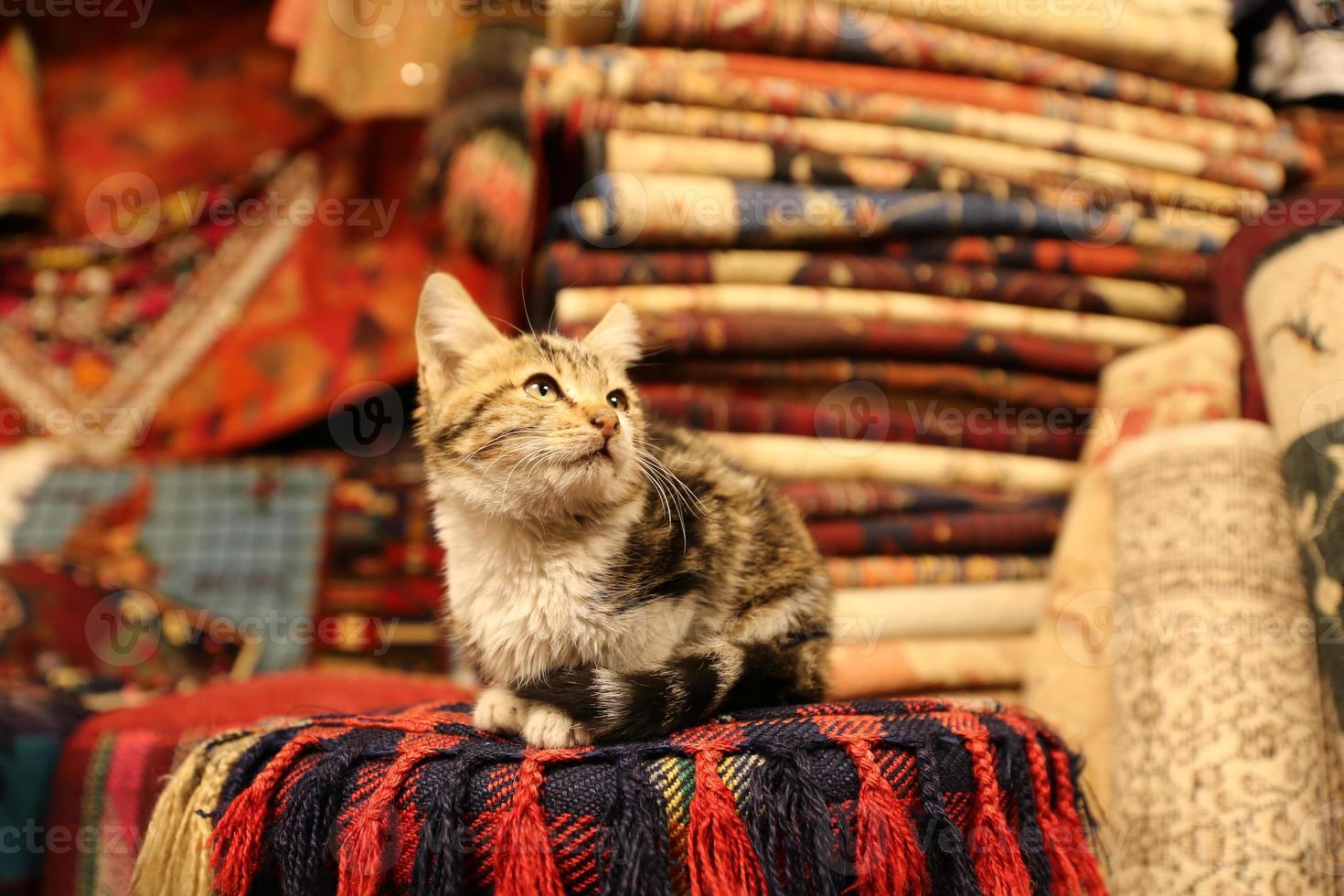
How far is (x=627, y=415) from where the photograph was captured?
92 centimetres

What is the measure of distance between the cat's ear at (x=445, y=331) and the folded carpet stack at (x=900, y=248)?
1.68ft

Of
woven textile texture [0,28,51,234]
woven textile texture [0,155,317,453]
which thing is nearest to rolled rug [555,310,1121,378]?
woven textile texture [0,155,317,453]

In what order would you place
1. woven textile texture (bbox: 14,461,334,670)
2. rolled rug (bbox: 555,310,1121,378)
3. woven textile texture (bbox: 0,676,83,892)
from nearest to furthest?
woven textile texture (bbox: 0,676,83,892) → rolled rug (bbox: 555,310,1121,378) → woven textile texture (bbox: 14,461,334,670)

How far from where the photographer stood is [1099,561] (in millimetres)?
1320

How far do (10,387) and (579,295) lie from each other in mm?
1946

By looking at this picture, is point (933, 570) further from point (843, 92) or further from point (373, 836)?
point (373, 836)

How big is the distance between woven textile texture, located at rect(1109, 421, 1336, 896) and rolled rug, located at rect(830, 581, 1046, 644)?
0.32 meters

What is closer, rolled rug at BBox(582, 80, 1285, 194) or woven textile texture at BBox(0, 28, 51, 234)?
rolled rug at BBox(582, 80, 1285, 194)

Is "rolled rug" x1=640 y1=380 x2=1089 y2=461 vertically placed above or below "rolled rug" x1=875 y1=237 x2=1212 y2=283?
below

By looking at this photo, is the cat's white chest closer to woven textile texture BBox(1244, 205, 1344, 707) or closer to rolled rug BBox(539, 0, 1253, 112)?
woven textile texture BBox(1244, 205, 1344, 707)

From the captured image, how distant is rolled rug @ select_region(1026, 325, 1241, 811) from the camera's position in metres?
1.23

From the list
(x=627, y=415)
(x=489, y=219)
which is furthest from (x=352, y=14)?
(x=627, y=415)

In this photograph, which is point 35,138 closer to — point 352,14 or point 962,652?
point 352,14

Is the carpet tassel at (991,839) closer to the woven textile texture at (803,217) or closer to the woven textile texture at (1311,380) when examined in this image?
the woven textile texture at (1311,380)
